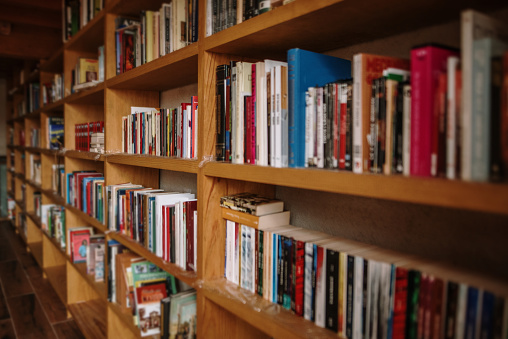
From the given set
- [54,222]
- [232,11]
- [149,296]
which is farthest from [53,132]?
[232,11]

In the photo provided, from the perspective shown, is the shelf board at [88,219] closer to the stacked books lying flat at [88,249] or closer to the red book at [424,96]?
the stacked books lying flat at [88,249]

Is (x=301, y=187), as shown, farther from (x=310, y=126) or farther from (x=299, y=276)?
(x=299, y=276)

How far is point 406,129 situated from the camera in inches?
28.3

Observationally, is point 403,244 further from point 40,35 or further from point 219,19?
point 40,35

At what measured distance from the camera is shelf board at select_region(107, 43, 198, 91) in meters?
1.32

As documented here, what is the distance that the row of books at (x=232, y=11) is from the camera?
102 cm

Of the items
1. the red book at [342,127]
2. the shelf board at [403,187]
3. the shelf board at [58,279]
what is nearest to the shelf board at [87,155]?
the shelf board at [58,279]

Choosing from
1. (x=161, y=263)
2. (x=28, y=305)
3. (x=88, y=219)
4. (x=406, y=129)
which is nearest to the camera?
(x=406, y=129)

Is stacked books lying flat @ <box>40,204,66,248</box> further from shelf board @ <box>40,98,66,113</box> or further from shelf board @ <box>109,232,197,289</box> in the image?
shelf board @ <box>109,232,197,289</box>

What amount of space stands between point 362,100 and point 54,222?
3154mm

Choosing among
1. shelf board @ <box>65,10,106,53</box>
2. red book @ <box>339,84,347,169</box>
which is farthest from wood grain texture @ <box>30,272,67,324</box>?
red book @ <box>339,84,347,169</box>

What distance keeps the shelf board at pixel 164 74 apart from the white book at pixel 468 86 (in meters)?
0.85

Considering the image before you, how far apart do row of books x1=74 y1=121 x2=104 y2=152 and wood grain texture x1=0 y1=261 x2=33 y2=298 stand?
1.44 meters

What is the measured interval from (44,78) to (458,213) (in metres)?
3.86
